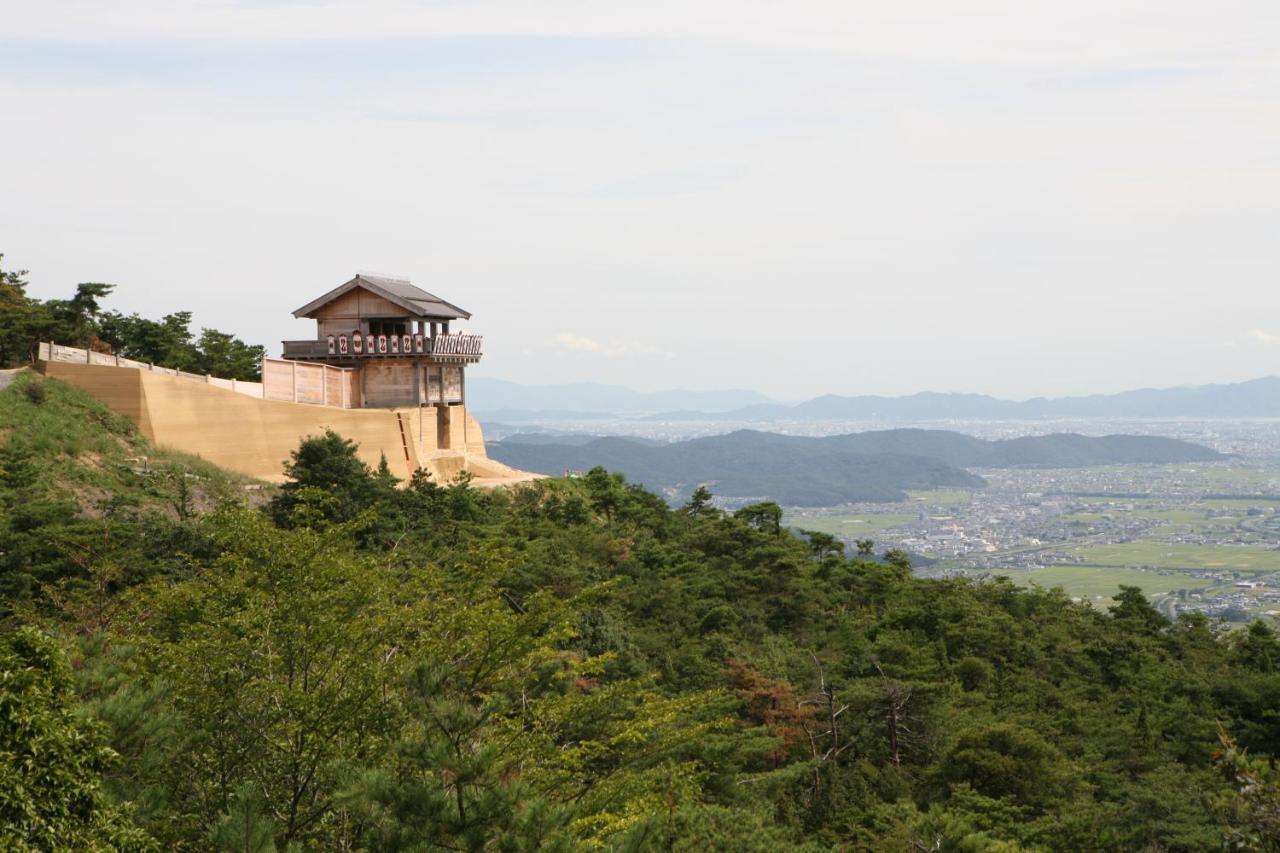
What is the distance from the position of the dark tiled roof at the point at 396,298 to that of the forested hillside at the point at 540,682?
6.54 m

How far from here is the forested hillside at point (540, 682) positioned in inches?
430

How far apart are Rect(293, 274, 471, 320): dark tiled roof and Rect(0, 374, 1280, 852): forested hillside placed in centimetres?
654

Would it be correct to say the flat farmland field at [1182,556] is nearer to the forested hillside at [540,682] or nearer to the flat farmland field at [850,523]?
the flat farmland field at [850,523]

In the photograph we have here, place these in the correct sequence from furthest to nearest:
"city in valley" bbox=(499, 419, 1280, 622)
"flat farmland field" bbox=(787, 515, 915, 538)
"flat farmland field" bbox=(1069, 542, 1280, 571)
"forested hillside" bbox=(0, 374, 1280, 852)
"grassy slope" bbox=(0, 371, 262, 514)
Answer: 1. "flat farmland field" bbox=(787, 515, 915, 538)
2. "flat farmland field" bbox=(1069, 542, 1280, 571)
3. "city in valley" bbox=(499, 419, 1280, 622)
4. "grassy slope" bbox=(0, 371, 262, 514)
5. "forested hillside" bbox=(0, 374, 1280, 852)

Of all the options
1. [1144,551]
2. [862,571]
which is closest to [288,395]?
[862,571]

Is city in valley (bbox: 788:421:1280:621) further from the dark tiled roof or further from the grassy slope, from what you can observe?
the grassy slope

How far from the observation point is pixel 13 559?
69.4 ft

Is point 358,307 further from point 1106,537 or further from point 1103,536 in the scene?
point 1103,536

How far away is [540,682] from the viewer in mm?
15219

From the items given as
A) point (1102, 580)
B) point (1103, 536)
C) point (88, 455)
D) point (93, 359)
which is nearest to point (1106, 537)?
point (1103, 536)

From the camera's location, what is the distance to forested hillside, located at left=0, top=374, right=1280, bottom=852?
35.8 ft

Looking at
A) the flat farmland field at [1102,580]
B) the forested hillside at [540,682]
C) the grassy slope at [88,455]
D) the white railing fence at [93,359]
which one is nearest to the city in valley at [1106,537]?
the flat farmland field at [1102,580]

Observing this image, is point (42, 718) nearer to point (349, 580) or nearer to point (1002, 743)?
point (349, 580)

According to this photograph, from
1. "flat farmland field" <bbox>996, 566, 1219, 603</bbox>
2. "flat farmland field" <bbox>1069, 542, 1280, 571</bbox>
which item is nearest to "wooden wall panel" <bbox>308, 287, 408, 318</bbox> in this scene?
"flat farmland field" <bbox>996, 566, 1219, 603</bbox>
